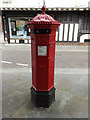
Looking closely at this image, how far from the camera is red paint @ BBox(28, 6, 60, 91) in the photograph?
257 cm

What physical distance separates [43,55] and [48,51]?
0.51 ft

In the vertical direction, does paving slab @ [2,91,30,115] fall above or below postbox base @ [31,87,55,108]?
below

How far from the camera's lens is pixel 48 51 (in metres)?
2.78

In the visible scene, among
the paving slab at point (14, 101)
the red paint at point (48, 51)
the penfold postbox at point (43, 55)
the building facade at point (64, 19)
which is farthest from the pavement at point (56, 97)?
the building facade at point (64, 19)

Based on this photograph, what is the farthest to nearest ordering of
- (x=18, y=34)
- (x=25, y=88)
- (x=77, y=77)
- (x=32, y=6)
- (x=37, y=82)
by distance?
1. (x=18, y=34)
2. (x=32, y=6)
3. (x=77, y=77)
4. (x=25, y=88)
5. (x=37, y=82)

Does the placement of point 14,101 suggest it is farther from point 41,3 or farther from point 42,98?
point 41,3

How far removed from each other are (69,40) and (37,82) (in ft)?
38.0

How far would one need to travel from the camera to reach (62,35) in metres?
13.7

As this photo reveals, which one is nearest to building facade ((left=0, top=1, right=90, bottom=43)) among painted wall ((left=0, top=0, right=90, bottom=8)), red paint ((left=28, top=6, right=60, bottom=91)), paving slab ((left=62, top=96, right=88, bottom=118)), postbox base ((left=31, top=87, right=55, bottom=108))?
painted wall ((left=0, top=0, right=90, bottom=8))

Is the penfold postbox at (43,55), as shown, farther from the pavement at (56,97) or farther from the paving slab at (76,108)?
the paving slab at (76,108)

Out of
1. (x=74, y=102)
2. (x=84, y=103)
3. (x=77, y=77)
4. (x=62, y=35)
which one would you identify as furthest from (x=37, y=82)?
(x=62, y=35)

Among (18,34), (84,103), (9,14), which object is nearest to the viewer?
(84,103)

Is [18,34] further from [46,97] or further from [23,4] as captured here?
[46,97]

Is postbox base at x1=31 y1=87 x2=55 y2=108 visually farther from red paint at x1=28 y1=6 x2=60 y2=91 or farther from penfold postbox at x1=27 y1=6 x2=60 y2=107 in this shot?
red paint at x1=28 y1=6 x2=60 y2=91
